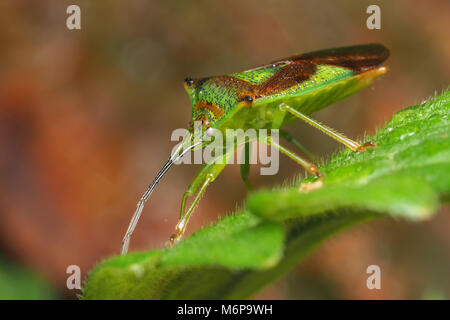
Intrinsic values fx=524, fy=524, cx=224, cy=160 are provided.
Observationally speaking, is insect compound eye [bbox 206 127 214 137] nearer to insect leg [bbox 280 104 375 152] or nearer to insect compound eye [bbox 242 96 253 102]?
insect compound eye [bbox 242 96 253 102]

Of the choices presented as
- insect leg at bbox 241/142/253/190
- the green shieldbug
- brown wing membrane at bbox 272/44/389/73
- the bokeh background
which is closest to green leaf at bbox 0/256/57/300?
the bokeh background

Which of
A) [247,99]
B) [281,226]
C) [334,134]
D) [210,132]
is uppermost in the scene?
[247,99]

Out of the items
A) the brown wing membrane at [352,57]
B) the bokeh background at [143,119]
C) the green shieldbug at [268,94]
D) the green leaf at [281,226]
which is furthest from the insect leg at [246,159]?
the bokeh background at [143,119]

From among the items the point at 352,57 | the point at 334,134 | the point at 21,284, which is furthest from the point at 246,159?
the point at 21,284

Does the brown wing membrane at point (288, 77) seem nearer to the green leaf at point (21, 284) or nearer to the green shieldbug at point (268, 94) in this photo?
the green shieldbug at point (268, 94)

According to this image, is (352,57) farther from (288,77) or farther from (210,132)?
(210,132)
